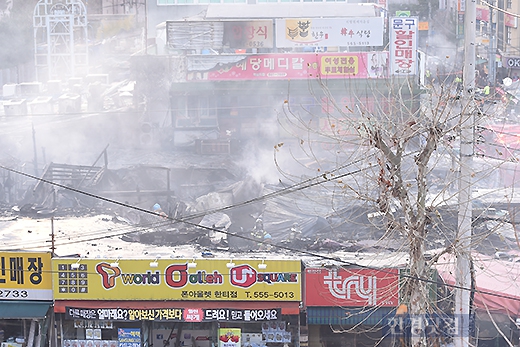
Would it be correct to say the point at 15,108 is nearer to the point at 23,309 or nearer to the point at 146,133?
the point at 146,133

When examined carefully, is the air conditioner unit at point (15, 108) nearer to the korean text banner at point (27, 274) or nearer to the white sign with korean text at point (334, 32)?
the white sign with korean text at point (334, 32)

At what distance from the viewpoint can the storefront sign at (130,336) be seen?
11.9 m

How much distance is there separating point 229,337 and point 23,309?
339 cm

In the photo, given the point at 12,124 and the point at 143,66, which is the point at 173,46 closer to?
the point at 143,66

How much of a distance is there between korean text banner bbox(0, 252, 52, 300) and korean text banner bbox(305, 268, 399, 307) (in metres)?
4.29

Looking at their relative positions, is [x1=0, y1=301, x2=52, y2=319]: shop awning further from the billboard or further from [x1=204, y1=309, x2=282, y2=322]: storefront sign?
the billboard

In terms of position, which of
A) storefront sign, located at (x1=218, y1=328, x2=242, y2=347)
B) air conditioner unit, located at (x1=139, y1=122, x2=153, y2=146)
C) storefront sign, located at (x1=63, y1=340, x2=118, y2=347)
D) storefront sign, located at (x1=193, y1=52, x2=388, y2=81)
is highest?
storefront sign, located at (x1=193, y1=52, x2=388, y2=81)

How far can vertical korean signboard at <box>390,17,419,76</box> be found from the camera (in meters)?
26.6

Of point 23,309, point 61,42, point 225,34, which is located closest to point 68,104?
point 61,42

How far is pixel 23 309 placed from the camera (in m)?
11.8

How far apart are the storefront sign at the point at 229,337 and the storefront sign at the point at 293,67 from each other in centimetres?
1768

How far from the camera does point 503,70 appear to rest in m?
42.2

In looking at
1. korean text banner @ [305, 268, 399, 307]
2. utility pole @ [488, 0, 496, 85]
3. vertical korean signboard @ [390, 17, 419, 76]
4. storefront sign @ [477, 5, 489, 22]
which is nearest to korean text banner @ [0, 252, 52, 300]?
korean text banner @ [305, 268, 399, 307]

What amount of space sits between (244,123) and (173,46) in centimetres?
421
